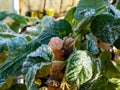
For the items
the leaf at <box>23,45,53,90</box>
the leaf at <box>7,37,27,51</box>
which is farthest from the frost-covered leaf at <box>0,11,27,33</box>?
the leaf at <box>23,45,53,90</box>

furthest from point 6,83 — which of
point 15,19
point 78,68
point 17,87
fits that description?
point 15,19

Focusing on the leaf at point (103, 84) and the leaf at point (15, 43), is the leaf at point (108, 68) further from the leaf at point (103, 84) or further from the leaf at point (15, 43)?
the leaf at point (15, 43)

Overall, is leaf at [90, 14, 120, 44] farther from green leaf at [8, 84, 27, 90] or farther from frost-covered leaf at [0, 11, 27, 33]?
frost-covered leaf at [0, 11, 27, 33]

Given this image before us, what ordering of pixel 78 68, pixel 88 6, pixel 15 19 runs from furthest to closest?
pixel 15 19 → pixel 88 6 → pixel 78 68

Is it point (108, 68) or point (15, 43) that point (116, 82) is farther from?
point (15, 43)

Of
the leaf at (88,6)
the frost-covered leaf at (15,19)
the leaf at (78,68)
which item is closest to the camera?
the leaf at (78,68)

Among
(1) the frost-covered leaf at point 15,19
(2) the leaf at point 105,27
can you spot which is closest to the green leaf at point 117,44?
(2) the leaf at point 105,27

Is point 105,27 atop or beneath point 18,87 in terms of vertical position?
atop
